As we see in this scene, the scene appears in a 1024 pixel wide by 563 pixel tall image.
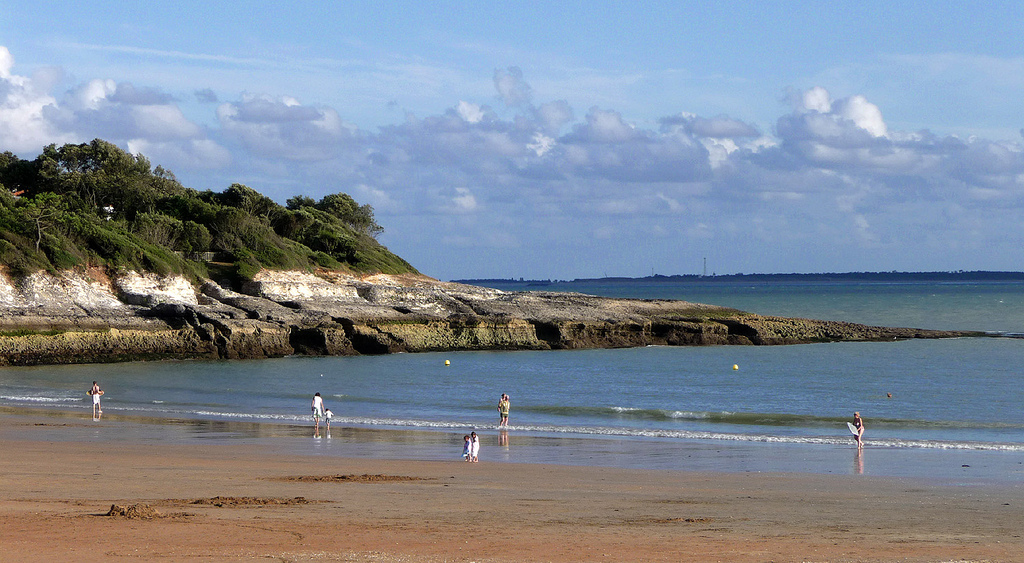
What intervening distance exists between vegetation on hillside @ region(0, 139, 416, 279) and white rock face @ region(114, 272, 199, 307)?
0.69m

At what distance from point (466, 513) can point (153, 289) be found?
1655 inches

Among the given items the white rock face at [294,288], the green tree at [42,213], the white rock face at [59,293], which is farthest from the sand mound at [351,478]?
the white rock face at [294,288]

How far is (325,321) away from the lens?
48.1 metres

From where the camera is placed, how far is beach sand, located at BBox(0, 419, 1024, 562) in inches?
361

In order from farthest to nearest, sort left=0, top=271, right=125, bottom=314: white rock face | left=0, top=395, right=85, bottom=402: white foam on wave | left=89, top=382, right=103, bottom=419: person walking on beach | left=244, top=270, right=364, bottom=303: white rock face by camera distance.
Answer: left=244, top=270, right=364, bottom=303: white rock face, left=0, top=271, right=125, bottom=314: white rock face, left=0, top=395, right=85, bottom=402: white foam on wave, left=89, top=382, right=103, bottom=419: person walking on beach

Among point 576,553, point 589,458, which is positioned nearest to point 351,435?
point 589,458

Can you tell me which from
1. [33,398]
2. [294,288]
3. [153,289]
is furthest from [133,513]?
[294,288]

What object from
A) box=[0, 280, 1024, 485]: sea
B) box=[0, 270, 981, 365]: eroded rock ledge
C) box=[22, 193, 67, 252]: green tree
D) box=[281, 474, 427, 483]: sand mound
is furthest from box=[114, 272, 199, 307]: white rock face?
box=[281, 474, 427, 483]: sand mound

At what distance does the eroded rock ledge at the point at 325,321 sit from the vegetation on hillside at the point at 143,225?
188 cm

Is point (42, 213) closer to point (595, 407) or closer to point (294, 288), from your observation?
point (294, 288)

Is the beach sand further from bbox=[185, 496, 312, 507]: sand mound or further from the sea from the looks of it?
the sea

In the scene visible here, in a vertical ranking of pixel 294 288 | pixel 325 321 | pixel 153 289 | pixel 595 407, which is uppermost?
pixel 294 288

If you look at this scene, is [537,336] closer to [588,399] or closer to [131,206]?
[588,399]

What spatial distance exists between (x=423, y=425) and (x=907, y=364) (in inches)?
1169
